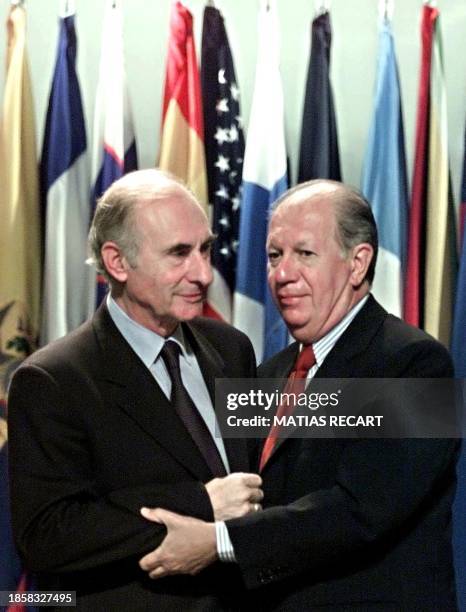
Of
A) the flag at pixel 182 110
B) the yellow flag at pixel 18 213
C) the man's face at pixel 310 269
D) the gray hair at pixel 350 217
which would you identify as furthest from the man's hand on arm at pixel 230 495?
the flag at pixel 182 110

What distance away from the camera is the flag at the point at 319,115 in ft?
10.2

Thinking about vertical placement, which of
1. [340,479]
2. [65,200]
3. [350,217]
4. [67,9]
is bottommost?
[340,479]

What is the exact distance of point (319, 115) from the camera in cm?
313

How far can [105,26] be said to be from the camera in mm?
3150

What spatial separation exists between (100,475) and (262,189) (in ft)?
4.49

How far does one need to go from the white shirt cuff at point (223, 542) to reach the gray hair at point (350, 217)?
627 millimetres

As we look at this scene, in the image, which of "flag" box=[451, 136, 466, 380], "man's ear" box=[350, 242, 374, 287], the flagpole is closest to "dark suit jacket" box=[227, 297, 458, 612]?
"man's ear" box=[350, 242, 374, 287]

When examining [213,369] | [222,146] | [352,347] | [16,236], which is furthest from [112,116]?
[352,347]

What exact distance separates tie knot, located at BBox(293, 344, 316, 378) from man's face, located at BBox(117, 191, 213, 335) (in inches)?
11.0

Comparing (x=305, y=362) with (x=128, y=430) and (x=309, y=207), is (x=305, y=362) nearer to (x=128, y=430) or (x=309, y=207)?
(x=309, y=207)

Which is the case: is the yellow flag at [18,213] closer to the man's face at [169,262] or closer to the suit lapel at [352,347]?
the man's face at [169,262]

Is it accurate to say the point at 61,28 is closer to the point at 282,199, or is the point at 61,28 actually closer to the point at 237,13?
the point at 237,13

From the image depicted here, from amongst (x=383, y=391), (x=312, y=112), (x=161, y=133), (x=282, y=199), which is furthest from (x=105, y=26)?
(x=383, y=391)

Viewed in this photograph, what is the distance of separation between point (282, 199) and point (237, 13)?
1268 mm
